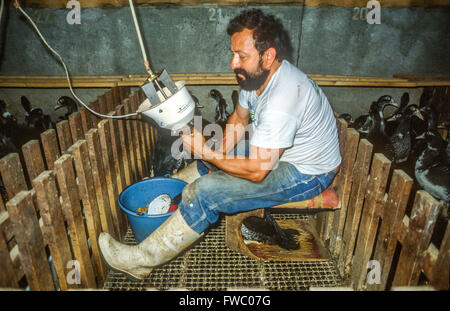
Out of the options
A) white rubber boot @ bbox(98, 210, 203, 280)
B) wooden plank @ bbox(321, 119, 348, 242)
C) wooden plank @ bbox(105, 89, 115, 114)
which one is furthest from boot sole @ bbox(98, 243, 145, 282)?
wooden plank @ bbox(321, 119, 348, 242)

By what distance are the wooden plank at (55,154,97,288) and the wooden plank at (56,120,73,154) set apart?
79 cm

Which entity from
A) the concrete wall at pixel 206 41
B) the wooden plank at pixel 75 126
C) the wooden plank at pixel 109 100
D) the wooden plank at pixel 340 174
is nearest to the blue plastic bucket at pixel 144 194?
the wooden plank at pixel 75 126

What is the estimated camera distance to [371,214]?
7.59 ft

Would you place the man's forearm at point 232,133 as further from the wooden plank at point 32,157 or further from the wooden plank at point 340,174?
the wooden plank at point 32,157

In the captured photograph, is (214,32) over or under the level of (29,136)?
over

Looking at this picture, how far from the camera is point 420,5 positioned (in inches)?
202

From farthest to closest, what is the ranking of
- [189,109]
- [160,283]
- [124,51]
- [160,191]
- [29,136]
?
[124,51] < [29,136] < [160,191] < [160,283] < [189,109]

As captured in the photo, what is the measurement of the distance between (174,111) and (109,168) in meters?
0.98

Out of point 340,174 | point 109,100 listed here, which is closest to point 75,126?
point 109,100

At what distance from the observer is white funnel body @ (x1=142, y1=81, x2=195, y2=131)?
7.69 feet

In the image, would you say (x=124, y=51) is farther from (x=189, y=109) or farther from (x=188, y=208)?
(x=188, y=208)

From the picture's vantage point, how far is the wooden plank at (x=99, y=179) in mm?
2469

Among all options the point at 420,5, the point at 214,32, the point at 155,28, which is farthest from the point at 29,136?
the point at 420,5

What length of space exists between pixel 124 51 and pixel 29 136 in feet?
7.66
